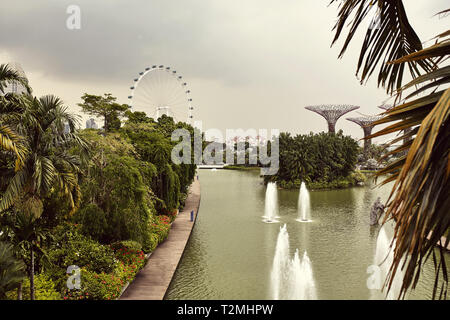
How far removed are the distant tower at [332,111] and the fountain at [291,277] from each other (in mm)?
50749

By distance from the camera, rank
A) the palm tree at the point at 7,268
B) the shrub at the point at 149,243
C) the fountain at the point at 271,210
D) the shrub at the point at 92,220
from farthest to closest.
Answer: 1. the fountain at the point at 271,210
2. the shrub at the point at 149,243
3. the shrub at the point at 92,220
4. the palm tree at the point at 7,268

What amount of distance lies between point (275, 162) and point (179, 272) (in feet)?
98.7

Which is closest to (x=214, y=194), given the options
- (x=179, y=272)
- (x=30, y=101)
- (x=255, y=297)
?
(x=179, y=272)

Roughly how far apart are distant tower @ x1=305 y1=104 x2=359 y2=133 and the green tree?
4258 centimetres

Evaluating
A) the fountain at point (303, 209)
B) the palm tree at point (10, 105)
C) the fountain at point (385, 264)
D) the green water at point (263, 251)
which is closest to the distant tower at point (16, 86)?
the palm tree at point (10, 105)

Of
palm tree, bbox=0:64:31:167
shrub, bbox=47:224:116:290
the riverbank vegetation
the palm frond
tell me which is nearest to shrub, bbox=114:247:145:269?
the riverbank vegetation

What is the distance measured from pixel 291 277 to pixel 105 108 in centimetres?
2122

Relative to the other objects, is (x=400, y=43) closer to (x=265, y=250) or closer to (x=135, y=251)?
(x=135, y=251)

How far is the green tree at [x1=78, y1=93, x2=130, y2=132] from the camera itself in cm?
2783

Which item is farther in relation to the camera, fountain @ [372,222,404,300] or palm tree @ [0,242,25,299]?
fountain @ [372,222,404,300]

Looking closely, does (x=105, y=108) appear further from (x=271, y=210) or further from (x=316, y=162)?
(x=316, y=162)

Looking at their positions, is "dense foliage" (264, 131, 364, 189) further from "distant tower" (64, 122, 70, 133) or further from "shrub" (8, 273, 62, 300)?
"distant tower" (64, 122, 70, 133)

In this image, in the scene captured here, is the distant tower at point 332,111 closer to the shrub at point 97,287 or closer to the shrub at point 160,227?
the shrub at point 160,227

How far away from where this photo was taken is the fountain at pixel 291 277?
1165cm
